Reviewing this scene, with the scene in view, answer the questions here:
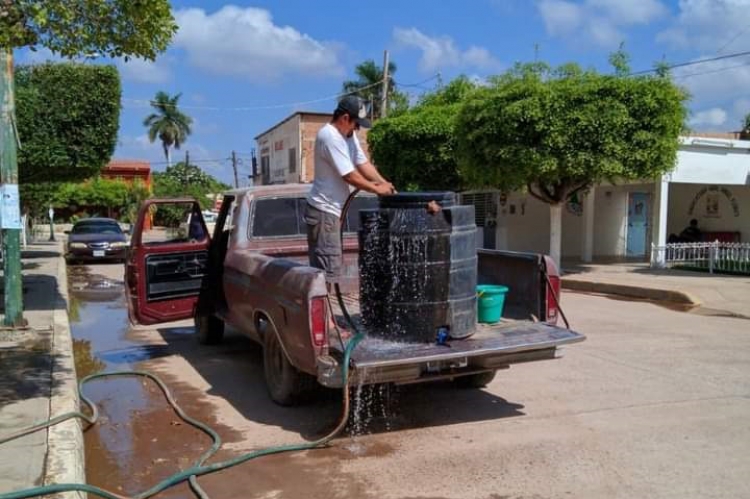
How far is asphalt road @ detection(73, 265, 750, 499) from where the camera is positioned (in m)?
4.14

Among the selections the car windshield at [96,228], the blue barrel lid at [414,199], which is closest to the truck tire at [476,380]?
the blue barrel lid at [414,199]

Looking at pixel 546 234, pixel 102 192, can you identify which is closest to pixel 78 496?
pixel 546 234

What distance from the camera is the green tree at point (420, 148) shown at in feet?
66.3

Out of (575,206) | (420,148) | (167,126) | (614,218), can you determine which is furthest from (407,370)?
(167,126)

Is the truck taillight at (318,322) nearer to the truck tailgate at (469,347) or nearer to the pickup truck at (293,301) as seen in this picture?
the pickup truck at (293,301)

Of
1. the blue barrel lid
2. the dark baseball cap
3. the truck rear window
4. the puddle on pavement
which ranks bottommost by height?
the puddle on pavement

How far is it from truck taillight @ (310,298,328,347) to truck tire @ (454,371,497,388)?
1.93 m

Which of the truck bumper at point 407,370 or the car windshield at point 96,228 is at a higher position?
the car windshield at point 96,228

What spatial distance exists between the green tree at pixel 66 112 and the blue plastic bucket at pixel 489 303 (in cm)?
924

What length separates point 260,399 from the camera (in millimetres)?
6078

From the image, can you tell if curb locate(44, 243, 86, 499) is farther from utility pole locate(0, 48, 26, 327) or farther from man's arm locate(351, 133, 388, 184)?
man's arm locate(351, 133, 388, 184)

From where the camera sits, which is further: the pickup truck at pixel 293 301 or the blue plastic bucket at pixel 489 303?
the blue plastic bucket at pixel 489 303

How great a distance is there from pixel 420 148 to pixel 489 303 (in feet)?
50.8

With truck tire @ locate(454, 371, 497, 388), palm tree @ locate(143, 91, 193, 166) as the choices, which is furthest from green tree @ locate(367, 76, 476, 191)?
palm tree @ locate(143, 91, 193, 166)
